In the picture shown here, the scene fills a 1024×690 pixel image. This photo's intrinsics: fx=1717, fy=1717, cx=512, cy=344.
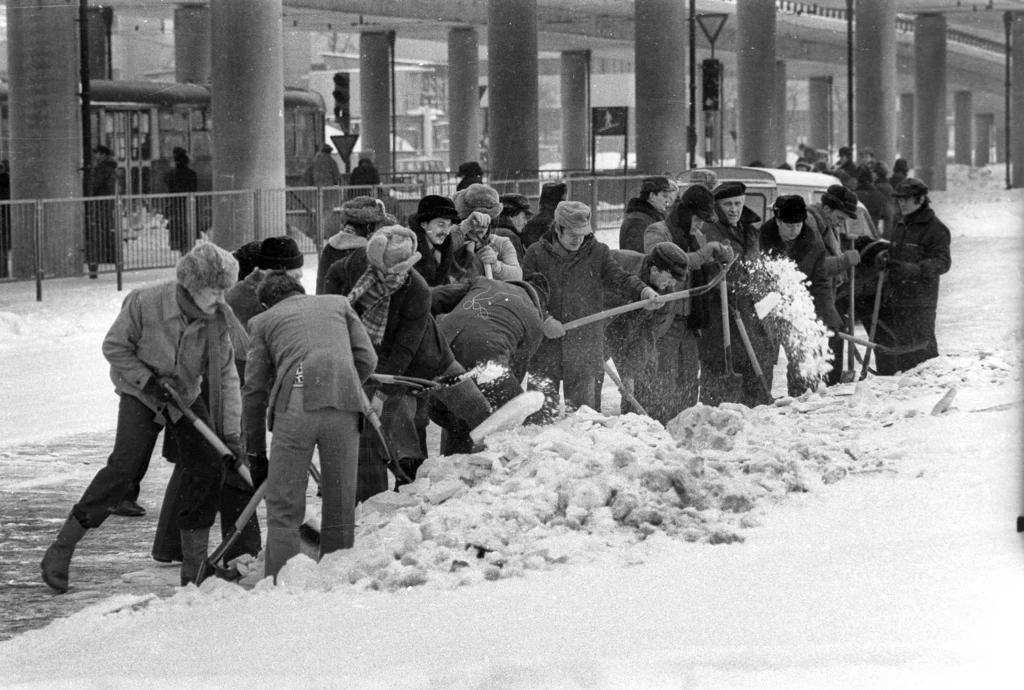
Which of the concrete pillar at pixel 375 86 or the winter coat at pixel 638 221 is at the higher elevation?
the concrete pillar at pixel 375 86

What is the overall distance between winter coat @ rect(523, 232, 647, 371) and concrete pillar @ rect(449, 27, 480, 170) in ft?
126

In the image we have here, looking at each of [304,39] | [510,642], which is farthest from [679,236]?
[304,39]

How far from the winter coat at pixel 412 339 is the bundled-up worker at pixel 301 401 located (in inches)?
46.1

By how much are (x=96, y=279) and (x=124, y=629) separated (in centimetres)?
1585

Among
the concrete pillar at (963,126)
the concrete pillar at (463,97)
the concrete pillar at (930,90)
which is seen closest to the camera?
the concrete pillar at (463,97)

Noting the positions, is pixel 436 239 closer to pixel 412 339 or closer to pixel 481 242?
pixel 481 242

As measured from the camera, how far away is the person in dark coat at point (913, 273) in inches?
522

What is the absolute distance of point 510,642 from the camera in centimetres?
655

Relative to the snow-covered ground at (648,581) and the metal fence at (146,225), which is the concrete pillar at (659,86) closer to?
the metal fence at (146,225)

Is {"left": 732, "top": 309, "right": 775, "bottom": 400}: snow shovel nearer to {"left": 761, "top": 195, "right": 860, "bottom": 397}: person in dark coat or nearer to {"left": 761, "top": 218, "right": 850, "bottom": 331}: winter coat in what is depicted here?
{"left": 761, "top": 195, "right": 860, "bottom": 397}: person in dark coat

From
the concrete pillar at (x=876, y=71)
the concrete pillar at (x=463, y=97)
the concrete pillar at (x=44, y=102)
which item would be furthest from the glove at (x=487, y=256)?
the concrete pillar at (x=876, y=71)

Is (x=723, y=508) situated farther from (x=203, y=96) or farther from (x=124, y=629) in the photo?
(x=203, y=96)

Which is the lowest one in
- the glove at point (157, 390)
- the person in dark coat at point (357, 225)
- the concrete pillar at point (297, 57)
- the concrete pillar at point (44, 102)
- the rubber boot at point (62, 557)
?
the rubber boot at point (62, 557)

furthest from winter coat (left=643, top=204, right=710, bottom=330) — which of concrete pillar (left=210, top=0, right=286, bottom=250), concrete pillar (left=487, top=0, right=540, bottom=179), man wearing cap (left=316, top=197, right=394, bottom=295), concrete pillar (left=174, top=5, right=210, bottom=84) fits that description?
concrete pillar (left=174, top=5, right=210, bottom=84)
